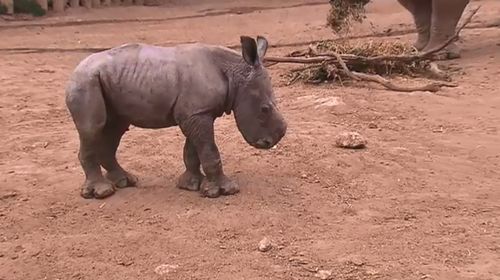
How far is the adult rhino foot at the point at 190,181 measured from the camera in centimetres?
446

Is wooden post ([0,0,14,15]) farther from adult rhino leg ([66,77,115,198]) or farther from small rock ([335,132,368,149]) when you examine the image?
adult rhino leg ([66,77,115,198])

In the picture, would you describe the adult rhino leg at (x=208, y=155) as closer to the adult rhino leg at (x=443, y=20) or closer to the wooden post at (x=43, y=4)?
the adult rhino leg at (x=443, y=20)

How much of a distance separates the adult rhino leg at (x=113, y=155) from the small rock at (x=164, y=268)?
3.42 ft

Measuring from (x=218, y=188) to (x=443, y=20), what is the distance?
4.92 meters

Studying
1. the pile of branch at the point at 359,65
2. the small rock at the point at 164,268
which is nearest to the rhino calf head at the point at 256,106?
the small rock at the point at 164,268

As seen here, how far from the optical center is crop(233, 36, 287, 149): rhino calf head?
4.25 metres

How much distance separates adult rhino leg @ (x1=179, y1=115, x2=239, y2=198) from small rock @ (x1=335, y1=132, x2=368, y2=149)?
94cm

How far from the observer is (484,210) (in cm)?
412

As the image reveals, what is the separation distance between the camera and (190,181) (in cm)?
446

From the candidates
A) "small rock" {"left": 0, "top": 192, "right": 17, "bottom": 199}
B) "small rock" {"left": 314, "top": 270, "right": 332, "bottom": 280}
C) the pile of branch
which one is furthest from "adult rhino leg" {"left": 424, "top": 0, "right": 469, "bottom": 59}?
"small rock" {"left": 314, "top": 270, "right": 332, "bottom": 280}

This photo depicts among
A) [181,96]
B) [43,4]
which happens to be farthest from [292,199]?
[43,4]

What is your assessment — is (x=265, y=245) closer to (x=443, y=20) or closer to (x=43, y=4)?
(x=443, y=20)

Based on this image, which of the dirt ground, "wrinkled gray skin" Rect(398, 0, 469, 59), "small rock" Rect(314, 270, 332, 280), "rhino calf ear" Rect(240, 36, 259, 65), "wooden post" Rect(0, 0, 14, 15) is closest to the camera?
"small rock" Rect(314, 270, 332, 280)

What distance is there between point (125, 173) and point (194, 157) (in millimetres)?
398
